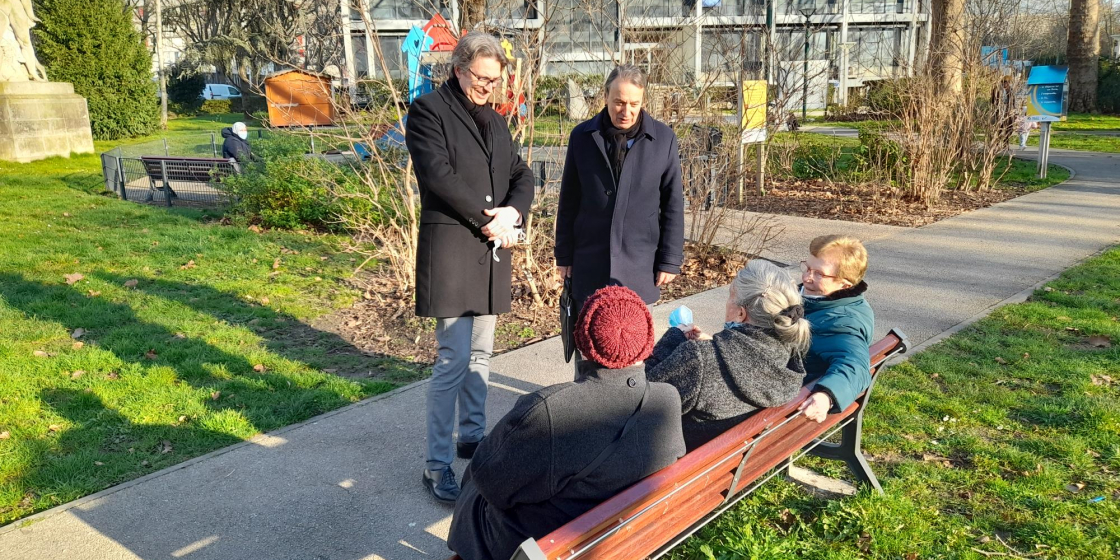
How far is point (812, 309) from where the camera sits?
3.31 meters

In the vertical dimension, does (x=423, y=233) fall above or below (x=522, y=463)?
above

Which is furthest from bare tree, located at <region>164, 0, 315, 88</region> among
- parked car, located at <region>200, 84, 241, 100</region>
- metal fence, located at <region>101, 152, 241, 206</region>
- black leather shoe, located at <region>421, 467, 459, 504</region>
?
black leather shoe, located at <region>421, 467, 459, 504</region>

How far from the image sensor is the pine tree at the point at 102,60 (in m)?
26.1

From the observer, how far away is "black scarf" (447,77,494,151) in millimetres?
3402

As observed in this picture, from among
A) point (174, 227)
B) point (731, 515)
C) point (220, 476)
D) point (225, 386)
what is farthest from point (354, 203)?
point (731, 515)

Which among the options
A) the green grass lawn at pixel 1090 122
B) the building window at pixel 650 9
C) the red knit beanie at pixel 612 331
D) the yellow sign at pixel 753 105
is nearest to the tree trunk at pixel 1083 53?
the green grass lawn at pixel 1090 122

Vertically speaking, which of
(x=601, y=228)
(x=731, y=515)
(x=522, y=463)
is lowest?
(x=731, y=515)

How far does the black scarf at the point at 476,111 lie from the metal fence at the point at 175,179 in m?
9.04

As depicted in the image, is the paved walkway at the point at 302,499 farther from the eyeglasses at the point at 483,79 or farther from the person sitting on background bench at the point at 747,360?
the eyeglasses at the point at 483,79

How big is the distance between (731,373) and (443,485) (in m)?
1.49

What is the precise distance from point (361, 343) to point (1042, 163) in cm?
1355

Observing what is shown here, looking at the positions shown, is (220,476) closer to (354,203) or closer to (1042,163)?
(354,203)

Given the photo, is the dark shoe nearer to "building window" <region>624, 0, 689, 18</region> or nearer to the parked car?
"building window" <region>624, 0, 689, 18</region>

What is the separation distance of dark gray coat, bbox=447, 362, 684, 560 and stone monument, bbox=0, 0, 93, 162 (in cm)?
→ 1760
